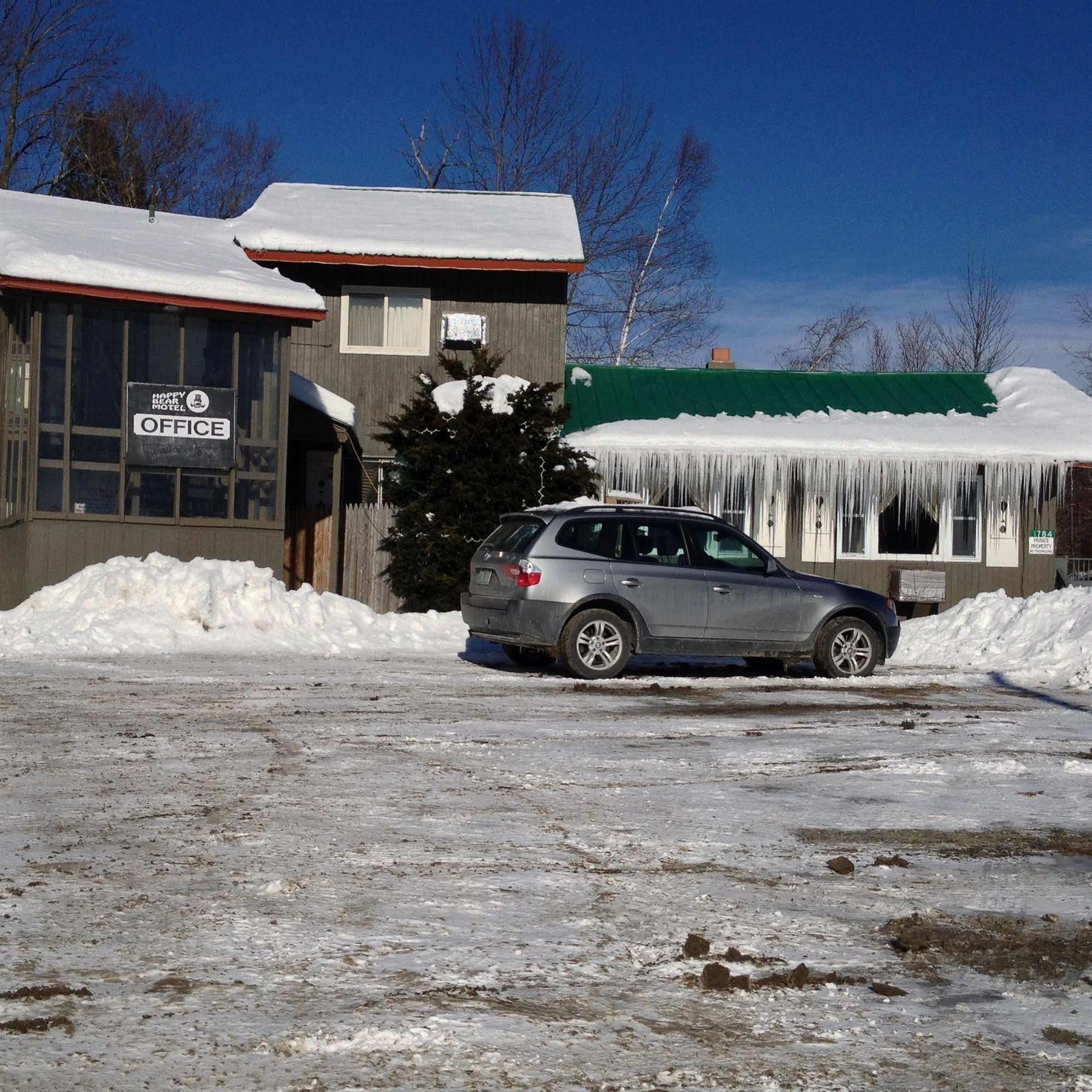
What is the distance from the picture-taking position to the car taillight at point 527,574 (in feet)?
43.6

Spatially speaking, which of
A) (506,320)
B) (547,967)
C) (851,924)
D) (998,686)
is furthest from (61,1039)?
(506,320)

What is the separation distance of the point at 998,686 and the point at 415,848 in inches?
351

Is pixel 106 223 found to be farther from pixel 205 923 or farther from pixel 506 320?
pixel 205 923

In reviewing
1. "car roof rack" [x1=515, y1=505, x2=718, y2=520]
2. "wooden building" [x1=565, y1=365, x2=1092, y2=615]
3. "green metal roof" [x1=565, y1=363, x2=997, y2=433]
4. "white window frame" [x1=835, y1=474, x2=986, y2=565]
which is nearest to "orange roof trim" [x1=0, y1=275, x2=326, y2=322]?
"car roof rack" [x1=515, y1=505, x2=718, y2=520]

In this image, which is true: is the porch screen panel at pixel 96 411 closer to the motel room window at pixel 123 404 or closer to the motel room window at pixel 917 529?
the motel room window at pixel 123 404

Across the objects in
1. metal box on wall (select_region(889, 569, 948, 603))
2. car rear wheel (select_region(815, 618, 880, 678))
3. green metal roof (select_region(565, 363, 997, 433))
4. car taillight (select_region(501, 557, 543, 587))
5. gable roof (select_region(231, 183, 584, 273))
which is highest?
gable roof (select_region(231, 183, 584, 273))

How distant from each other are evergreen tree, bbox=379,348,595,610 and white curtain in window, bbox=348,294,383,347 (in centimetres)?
410

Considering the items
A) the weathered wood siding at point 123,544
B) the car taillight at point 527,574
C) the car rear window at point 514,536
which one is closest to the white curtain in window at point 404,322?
the weathered wood siding at point 123,544

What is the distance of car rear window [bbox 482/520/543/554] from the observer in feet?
44.7

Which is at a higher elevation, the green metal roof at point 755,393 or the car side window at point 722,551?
the green metal roof at point 755,393

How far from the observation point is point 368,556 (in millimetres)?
21516

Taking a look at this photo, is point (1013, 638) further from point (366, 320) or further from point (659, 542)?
point (366, 320)

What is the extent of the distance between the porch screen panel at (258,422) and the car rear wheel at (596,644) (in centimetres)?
674

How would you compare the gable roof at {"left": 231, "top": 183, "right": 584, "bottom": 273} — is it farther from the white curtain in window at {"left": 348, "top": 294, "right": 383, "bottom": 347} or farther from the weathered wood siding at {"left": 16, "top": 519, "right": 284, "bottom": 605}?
the weathered wood siding at {"left": 16, "top": 519, "right": 284, "bottom": 605}
